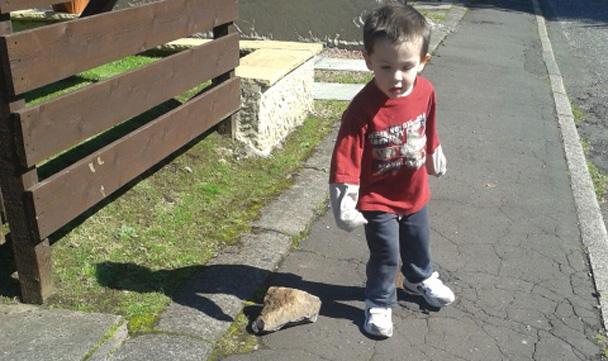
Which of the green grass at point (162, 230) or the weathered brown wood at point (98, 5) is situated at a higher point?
the weathered brown wood at point (98, 5)

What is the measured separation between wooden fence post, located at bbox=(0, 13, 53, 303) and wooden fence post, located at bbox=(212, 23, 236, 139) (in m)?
2.21

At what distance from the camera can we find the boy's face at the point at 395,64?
9.31ft

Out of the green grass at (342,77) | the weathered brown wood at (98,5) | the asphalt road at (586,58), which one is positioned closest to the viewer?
the weathered brown wood at (98,5)

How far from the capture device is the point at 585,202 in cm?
487

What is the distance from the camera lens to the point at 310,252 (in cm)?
396

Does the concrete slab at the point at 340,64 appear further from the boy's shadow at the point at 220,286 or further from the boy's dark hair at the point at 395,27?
the boy's dark hair at the point at 395,27

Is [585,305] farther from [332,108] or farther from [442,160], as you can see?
[332,108]

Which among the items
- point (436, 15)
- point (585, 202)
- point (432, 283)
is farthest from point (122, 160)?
point (436, 15)

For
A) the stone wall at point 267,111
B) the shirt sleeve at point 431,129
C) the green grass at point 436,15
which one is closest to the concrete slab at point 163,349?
the shirt sleeve at point 431,129

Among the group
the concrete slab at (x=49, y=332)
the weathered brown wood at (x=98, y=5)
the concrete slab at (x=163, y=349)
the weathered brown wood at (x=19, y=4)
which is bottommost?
the concrete slab at (x=163, y=349)

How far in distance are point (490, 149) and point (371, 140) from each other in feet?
10.6

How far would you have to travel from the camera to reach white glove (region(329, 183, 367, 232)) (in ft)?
9.55

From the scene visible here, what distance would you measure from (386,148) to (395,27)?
0.53 metres

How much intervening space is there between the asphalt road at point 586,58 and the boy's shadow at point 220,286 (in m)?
2.27
